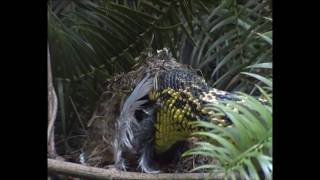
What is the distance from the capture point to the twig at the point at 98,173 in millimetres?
770

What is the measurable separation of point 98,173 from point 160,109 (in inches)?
5.4

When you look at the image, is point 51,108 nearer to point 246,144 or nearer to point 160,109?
point 160,109

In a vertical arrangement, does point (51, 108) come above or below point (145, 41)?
below

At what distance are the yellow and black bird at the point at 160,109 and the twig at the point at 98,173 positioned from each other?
1cm

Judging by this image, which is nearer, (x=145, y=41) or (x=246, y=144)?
(x=246, y=144)

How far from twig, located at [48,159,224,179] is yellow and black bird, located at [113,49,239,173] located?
1cm

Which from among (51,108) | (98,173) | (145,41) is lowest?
(98,173)

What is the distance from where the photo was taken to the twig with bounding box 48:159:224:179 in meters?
0.77

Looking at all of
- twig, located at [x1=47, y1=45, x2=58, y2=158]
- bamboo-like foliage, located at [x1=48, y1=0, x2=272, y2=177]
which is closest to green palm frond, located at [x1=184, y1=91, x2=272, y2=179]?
bamboo-like foliage, located at [x1=48, y1=0, x2=272, y2=177]

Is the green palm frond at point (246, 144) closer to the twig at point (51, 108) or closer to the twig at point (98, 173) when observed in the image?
the twig at point (98, 173)

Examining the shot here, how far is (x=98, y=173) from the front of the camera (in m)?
0.81

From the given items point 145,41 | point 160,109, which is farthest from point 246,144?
point 145,41
